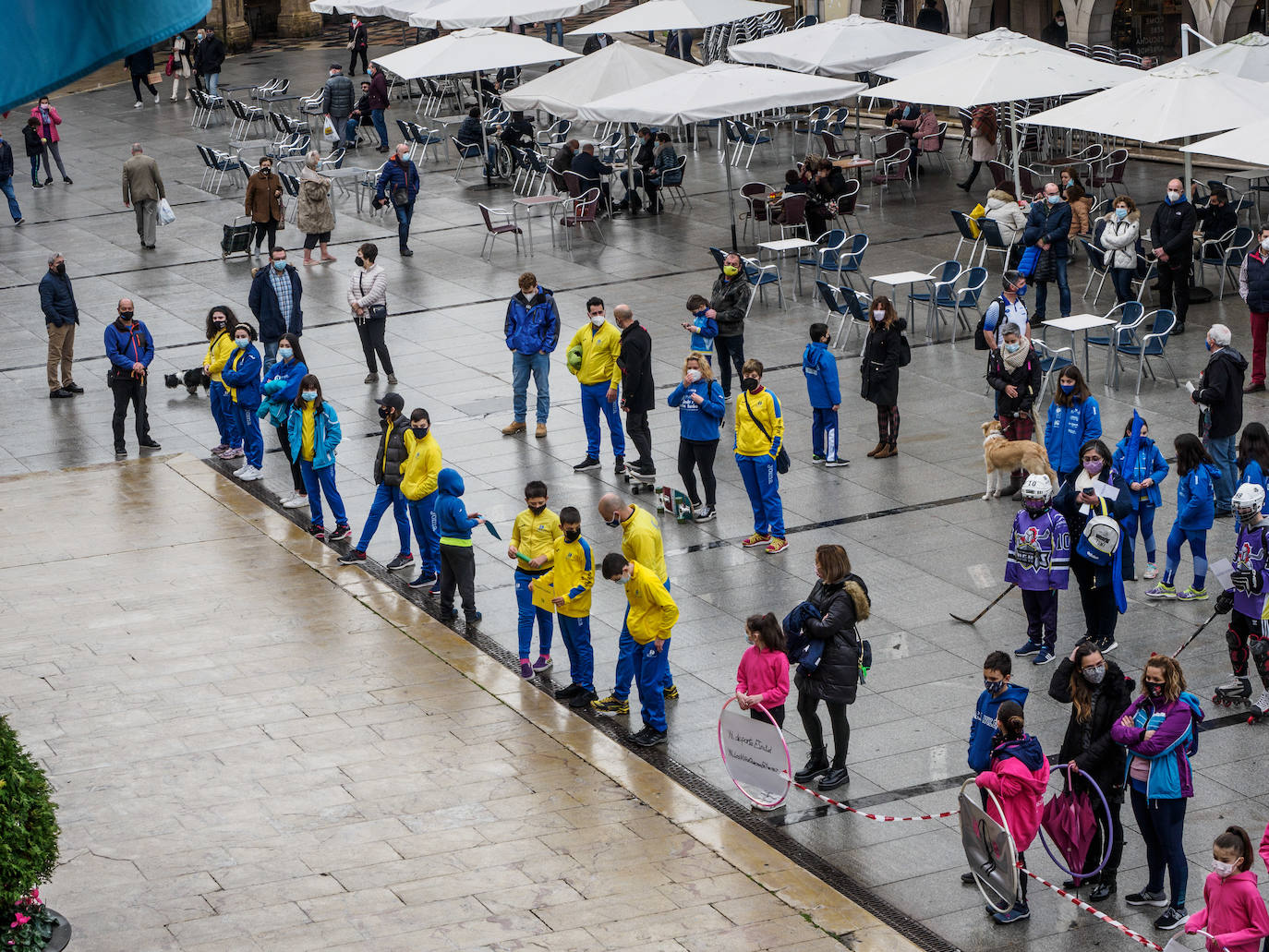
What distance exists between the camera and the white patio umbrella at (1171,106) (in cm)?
2000

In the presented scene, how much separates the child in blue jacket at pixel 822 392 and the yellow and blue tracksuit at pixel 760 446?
1730 mm

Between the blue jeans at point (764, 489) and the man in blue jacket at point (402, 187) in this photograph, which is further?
the man in blue jacket at point (402, 187)

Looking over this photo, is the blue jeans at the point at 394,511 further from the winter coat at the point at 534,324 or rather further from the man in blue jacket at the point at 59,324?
the man in blue jacket at the point at 59,324

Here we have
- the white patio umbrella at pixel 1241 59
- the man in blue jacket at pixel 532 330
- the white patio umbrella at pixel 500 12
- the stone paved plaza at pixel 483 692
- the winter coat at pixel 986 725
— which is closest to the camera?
the winter coat at pixel 986 725

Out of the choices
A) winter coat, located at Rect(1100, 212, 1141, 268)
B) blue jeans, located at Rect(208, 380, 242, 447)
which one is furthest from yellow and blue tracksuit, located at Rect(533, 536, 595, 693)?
winter coat, located at Rect(1100, 212, 1141, 268)

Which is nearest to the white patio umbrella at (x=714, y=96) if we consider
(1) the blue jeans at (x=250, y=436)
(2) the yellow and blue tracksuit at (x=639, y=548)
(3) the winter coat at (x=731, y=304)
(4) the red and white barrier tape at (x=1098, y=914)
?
(3) the winter coat at (x=731, y=304)

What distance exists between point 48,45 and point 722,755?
8.13m

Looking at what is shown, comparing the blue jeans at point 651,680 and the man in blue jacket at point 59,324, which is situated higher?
the man in blue jacket at point 59,324

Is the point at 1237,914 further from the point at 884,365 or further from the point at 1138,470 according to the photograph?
the point at 884,365

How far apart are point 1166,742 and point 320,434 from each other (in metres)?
8.23

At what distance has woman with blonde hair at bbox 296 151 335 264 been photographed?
81.9ft

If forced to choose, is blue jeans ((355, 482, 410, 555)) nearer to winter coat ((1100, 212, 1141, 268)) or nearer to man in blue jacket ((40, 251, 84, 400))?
man in blue jacket ((40, 251, 84, 400))

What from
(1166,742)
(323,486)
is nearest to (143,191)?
(323,486)

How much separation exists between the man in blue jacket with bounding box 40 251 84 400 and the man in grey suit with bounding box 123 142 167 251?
712 centimetres
